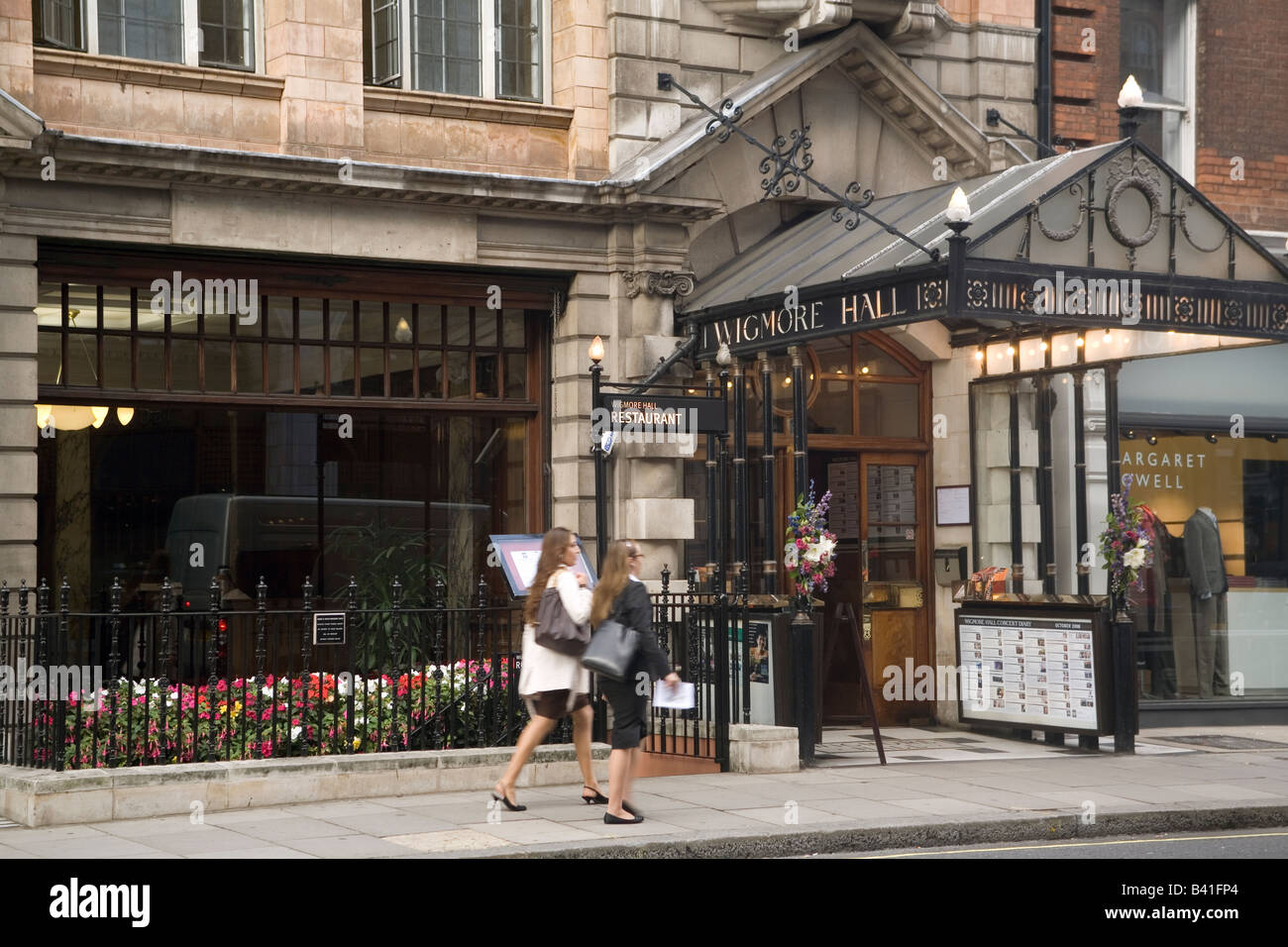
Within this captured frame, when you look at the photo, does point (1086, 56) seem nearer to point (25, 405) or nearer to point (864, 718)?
point (864, 718)

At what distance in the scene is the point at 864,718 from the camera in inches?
651

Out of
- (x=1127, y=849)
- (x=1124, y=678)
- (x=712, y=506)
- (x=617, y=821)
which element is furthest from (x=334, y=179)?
(x=1127, y=849)

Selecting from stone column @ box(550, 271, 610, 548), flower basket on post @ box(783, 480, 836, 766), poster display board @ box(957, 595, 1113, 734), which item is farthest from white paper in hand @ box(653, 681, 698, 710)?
poster display board @ box(957, 595, 1113, 734)

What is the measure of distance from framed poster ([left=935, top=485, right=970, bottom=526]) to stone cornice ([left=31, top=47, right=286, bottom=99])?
7267 mm

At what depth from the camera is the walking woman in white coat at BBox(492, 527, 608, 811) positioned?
10.7 metres

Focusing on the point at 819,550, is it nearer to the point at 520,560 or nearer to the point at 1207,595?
the point at 520,560

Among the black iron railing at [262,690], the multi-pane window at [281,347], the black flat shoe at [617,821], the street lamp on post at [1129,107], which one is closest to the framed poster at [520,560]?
the black iron railing at [262,690]

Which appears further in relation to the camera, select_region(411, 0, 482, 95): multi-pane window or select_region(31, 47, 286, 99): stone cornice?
select_region(411, 0, 482, 95): multi-pane window

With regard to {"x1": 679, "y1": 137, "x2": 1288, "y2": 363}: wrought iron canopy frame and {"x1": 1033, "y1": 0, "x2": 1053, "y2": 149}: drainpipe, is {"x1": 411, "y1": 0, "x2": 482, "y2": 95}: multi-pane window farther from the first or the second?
{"x1": 1033, "y1": 0, "x2": 1053, "y2": 149}: drainpipe

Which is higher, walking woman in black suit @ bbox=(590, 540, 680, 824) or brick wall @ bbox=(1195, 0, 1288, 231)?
brick wall @ bbox=(1195, 0, 1288, 231)

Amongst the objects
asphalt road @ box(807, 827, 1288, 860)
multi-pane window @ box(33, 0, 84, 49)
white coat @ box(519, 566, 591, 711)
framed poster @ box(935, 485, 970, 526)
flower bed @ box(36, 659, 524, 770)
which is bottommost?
asphalt road @ box(807, 827, 1288, 860)

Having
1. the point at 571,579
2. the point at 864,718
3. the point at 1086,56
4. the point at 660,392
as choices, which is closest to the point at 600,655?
the point at 571,579
